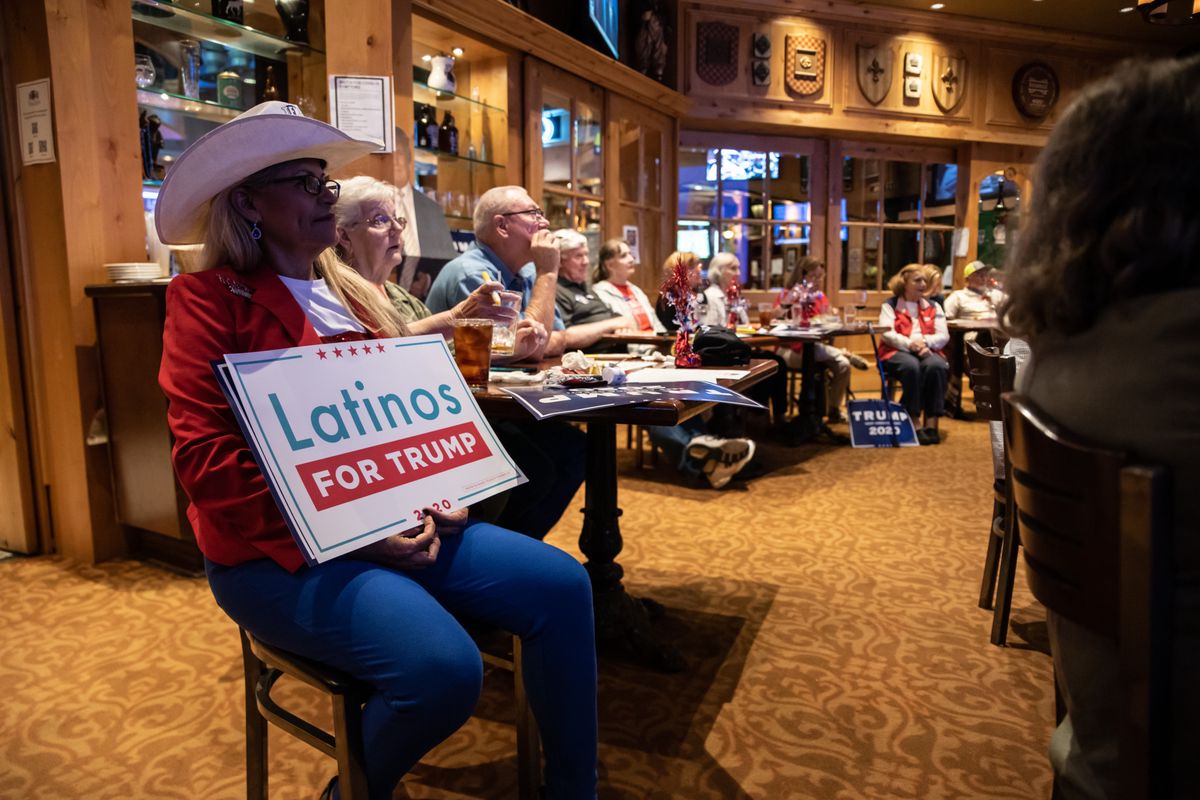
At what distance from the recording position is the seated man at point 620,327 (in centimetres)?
360

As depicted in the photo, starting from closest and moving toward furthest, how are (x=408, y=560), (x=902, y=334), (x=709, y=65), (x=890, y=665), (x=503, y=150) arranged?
1. (x=408, y=560)
2. (x=890, y=665)
3. (x=503, y=150)
4. (x=902, y=334)
5. (x=709, y=65)

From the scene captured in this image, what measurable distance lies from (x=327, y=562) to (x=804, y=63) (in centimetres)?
720

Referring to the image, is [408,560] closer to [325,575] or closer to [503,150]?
[325,575]

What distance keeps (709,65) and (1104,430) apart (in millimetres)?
6804

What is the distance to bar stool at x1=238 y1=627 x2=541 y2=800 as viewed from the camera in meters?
1.04

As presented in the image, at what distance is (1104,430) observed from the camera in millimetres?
705

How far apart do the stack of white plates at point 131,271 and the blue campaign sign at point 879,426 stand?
3899 millimetres

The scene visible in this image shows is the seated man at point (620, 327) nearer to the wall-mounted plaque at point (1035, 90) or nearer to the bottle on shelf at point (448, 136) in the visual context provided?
the bottle on shelf at point (448, 136)

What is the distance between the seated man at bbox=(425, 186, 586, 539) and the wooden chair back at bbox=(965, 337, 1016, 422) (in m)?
1.09

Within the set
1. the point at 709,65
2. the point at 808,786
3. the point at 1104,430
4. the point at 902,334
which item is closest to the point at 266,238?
the point at 1104,430

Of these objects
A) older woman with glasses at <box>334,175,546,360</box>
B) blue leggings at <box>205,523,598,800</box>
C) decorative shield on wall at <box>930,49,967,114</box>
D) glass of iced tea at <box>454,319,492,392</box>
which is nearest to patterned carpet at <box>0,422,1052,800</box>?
blue leggings at <box>205,523,598,800</box>

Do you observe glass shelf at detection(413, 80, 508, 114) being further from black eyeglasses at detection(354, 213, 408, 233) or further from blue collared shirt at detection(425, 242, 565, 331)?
black eyeglasses at detection(354, 213, 408, 233)

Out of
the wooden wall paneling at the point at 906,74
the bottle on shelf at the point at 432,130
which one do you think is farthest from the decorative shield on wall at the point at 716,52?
the bottle on shelf at the point at 432,130

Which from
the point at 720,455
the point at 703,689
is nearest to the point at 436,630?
the point at 703,689
